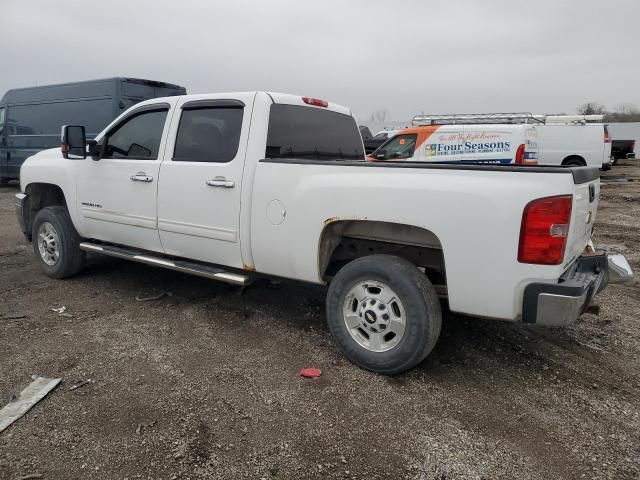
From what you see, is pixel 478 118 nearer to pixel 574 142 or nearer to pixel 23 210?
pixel 574 142

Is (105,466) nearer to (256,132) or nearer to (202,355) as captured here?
(202,355)

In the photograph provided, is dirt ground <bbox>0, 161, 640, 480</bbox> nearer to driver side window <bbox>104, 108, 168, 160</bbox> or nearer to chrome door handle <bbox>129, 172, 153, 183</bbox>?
chrome door handle <bbox>129, 172, 153, 183</bbox>

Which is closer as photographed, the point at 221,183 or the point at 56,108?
the point at 221,183

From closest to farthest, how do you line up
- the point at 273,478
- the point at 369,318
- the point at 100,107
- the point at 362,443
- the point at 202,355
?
the point at 273,478
the point at 362,443
the point at 369,318
the point at 202,355
the point at 100,107

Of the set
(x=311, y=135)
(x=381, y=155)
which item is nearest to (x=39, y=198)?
(x=311, y=135)

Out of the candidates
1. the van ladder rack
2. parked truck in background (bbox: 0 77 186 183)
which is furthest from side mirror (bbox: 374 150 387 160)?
parked truck in background (bbox: 0 77 186 183)

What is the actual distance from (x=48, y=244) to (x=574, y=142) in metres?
16.9

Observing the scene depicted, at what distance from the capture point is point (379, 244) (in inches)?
144

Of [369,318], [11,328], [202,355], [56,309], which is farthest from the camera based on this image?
[56,309]

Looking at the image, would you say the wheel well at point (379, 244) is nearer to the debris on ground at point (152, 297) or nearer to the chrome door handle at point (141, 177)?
the chrome door handle at point (141, 177)

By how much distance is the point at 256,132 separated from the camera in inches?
151

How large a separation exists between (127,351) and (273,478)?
1831 millimetres

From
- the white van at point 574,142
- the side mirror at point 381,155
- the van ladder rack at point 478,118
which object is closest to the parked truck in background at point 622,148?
the white van at point 574,142

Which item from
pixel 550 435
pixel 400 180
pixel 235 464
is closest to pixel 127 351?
pixel 235 464
